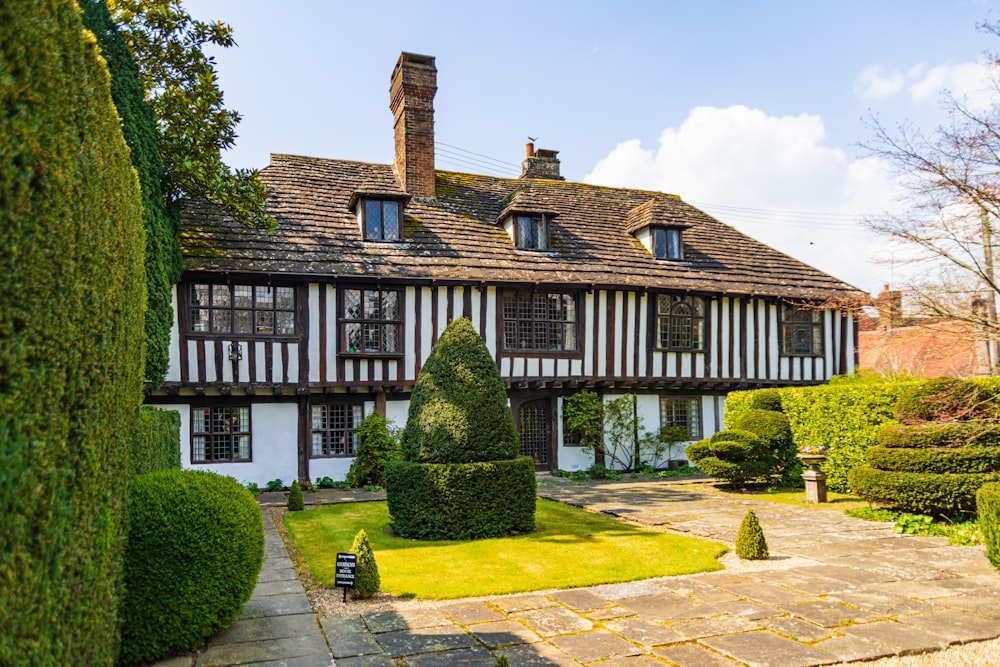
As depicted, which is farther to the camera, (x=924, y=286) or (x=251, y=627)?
(x=924, y=286)

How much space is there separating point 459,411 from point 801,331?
15356 millimetres

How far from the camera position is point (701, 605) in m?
6.80

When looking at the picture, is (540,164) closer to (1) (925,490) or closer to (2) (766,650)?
(1) (925,490)

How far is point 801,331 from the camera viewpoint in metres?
21.9

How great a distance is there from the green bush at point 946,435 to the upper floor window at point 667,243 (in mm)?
10730

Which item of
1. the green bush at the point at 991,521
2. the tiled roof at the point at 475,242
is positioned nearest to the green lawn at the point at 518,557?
the green bush at the point at 991,521

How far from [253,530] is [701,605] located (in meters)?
4.31

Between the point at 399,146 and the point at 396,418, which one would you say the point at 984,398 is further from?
the point at 399,146

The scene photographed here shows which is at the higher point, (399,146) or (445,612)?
(399,146)

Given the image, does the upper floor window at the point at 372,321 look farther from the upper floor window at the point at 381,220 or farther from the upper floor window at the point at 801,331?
the upper floor window at the point at 801,331

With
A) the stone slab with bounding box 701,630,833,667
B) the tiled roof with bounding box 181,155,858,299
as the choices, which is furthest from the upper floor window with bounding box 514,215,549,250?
the stone slab with bounding box 701,630,833,667

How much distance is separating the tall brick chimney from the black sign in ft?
49.8

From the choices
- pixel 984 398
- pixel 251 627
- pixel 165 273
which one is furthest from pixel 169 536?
pixel 984 398

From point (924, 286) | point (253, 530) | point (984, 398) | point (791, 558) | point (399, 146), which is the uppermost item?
point (399, 146)
